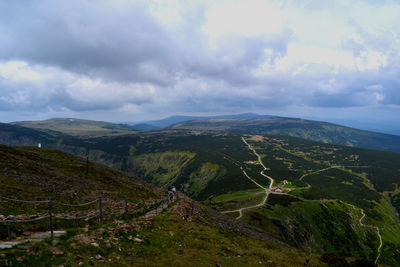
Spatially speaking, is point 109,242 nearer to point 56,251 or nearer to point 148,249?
point 148,249

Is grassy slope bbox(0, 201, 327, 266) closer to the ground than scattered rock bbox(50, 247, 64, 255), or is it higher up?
closer to the ground

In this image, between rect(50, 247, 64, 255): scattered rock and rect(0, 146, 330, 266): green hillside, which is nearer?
rect(50, 247, 64, 255): scattered rock

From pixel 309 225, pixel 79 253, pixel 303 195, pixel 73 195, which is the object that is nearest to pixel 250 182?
pixel 303 195

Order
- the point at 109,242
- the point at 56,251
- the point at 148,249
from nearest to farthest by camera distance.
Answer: the point at 56,251, the point at 109,242, the point at 148,249

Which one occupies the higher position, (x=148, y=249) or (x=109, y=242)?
(x=109, y=242)

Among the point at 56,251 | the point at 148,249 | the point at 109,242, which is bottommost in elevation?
the point at 148,249

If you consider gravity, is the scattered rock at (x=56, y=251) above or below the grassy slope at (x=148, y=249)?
above

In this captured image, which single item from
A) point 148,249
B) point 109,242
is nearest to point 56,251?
point 109,242

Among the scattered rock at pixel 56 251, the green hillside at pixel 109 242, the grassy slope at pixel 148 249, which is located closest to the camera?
the grassy slope at pixel 148 249

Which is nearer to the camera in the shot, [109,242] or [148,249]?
[109,242]

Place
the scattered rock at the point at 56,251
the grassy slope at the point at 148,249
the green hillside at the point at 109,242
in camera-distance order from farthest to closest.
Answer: the green hillside at the point at 109,242, the scattered rock at the point at 56,251, the grassy slope at the point at 148,249

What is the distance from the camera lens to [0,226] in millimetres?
16812

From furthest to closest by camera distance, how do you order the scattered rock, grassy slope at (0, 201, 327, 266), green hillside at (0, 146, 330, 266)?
green hillside at (0, 146, 330, 266), the scattered rock, grassy slope at (0, 201, 327, 266)

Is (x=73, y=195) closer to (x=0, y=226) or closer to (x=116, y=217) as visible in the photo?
(x=116, y=217)
